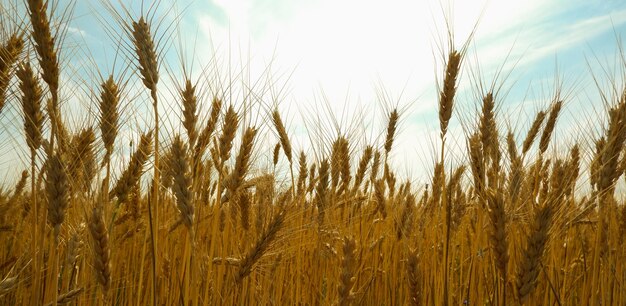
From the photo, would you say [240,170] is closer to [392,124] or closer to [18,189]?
[392,124]

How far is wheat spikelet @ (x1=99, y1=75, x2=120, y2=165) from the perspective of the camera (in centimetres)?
171

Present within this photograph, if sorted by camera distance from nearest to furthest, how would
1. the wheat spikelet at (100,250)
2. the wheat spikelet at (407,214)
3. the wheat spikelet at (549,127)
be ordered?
1. the wheat spikelet at (100,250)
2. the wheat spikelet at (407,214)
3. the wheat spikelet at (549,127)

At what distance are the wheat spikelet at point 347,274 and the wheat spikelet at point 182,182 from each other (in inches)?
20.3

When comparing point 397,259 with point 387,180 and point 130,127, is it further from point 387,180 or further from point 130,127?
point 130,127

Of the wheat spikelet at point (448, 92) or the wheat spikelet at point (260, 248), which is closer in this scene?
the wheat spikelet at point (260, 248)

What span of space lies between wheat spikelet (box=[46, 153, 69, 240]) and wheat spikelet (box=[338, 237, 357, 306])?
935mm

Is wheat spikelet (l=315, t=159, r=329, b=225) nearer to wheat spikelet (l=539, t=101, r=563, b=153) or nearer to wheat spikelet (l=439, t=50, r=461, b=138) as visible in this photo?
wheat spikelet (l=439, t=50, r=461, b=138)

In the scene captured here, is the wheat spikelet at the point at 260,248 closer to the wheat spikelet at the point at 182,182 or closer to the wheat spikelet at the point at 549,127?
the wheat spikelet at the point at 182,182

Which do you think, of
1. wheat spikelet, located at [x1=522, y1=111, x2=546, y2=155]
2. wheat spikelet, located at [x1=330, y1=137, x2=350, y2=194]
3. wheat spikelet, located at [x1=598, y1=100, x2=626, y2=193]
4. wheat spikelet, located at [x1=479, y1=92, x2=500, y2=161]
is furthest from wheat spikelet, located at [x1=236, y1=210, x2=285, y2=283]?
wheat spikelet, located at [x1=522, y1=111, x2=546, y2=155]

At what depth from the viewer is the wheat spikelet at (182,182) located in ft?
4.76

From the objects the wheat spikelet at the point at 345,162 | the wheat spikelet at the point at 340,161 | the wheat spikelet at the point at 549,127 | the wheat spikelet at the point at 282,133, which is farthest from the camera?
the wheat spikelet at the point at 282,133

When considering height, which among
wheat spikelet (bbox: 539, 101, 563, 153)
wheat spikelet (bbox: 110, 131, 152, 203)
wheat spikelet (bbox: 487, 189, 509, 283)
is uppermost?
wheat spikelet (bbox: 539, 101, 563, 153)

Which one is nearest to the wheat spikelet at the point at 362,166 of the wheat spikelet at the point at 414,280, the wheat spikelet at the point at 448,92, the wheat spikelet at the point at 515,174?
the wheat spikelet at the point at 515,174

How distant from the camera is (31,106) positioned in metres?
1.70
